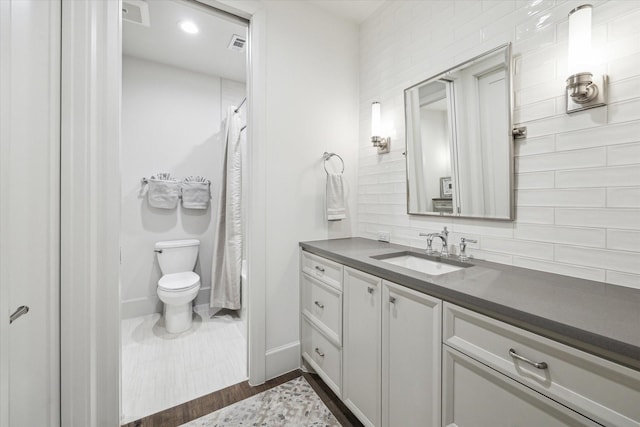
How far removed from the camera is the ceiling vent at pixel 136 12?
1.90m

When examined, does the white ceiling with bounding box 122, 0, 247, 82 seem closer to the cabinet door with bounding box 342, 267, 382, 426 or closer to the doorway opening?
the doorway opening

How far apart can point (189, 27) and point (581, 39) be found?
2.62 m

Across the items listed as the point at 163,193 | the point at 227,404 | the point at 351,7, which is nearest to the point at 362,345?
the point at 227,404

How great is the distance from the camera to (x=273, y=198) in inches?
71.8

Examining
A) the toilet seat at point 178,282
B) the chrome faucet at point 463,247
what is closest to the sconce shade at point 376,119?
the chrome faucet at point 463,247

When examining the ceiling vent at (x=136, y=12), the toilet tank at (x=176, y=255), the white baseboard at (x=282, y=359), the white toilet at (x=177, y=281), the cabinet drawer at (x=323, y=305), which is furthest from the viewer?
the toilet tank at (x=176, y=255)

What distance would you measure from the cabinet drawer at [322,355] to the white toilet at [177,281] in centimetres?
118

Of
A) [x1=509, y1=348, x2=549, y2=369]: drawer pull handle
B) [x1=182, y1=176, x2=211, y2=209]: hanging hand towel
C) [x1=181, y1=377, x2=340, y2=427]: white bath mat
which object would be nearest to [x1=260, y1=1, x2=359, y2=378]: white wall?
[x1=181, y1=377, x2=340, y2=427]: white bath mat

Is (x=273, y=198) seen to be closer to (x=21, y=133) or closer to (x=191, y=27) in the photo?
(x=21, y=133)

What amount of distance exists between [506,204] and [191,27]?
271 centimetres

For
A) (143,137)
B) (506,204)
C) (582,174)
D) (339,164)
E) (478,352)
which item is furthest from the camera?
(143,137)

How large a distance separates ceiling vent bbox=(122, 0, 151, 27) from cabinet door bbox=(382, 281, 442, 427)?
2.57 metres

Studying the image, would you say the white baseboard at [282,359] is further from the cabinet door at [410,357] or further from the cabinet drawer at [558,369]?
the cabinet drawer at [558,369]

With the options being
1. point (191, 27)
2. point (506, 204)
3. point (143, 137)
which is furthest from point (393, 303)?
point (143, 137)
